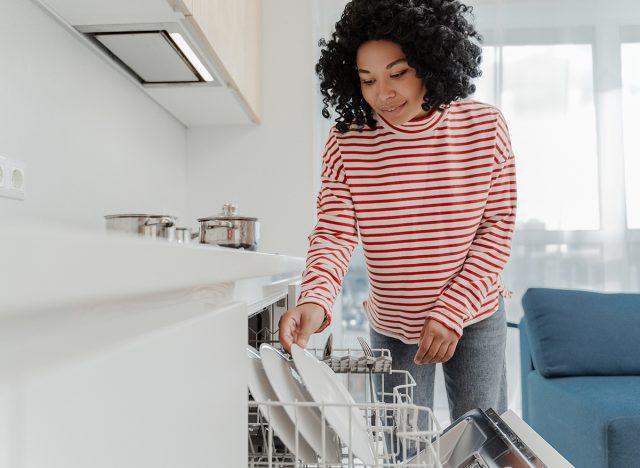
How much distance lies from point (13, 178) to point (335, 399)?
1025 mm

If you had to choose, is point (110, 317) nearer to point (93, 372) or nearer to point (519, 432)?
point (93, 372)

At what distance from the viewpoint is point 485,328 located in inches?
45.1

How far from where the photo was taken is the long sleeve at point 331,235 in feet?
3.05

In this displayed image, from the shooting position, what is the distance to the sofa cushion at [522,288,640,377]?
2.07 meters

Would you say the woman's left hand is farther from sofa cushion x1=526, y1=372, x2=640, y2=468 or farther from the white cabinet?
sofa cushion x1=526, y1=372, x2=640, y2=468

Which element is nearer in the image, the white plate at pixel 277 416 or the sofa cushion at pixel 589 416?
the white plate at pixel 277 416

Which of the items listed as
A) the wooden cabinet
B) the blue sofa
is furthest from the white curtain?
the blue sofa

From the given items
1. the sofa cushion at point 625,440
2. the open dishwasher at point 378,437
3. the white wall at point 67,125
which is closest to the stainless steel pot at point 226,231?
the white wall at point 67,125

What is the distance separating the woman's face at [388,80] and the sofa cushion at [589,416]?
1108 mm

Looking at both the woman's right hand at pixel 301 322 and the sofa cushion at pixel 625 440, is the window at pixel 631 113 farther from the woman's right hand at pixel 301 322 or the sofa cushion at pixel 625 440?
the woman's right hand at pixel 301 322

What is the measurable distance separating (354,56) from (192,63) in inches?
33.6

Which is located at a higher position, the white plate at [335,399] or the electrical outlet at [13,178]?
the electrical outlet at [13,178]

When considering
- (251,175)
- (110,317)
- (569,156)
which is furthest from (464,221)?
(569,156)

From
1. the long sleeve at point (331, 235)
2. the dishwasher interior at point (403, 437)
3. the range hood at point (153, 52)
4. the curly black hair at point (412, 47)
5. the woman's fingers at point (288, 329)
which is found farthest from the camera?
the range hood at point (153, 52)
